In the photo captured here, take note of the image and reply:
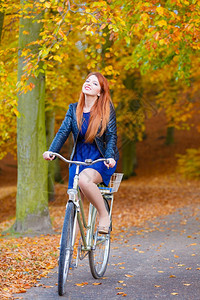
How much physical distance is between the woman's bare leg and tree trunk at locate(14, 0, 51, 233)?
4.60m

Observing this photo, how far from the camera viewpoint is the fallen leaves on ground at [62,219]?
5578mm

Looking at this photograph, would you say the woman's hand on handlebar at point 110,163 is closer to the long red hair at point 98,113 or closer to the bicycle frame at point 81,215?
the bicycle frame at point 81,215

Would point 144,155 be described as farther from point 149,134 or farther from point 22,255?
point 22,255

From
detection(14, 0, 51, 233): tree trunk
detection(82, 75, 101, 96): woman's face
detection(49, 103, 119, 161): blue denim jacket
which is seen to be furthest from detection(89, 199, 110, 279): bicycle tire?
detection(14, 0, 51, 233): tree trunk

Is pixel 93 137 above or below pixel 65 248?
above

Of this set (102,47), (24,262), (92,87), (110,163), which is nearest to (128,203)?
(102,47)

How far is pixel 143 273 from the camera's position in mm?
5703

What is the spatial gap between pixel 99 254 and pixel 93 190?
1005 mm

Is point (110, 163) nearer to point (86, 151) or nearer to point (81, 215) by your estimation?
point (86, 151)

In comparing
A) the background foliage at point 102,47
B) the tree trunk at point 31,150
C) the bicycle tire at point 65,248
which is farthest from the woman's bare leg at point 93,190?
the tree trunk at point 31,150

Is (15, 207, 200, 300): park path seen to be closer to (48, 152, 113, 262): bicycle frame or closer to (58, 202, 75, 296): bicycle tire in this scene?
(58, 202, 75, 296): bicycle tire

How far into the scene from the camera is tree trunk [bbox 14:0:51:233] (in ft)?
30.8

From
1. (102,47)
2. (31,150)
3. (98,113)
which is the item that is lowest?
(31,150)

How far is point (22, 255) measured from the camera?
6.70m
